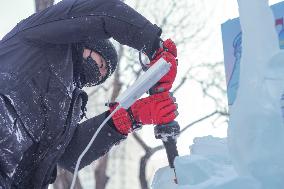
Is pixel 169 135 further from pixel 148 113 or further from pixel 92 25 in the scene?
pixel 92 25

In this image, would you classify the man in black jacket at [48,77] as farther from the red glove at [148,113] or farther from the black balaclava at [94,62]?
the black balaclava at [94,62]

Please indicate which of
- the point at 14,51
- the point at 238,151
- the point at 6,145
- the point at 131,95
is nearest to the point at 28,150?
the point at 6,145

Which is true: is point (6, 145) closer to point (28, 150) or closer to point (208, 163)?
point (28, 150)

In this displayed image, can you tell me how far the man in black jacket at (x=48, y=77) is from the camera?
173 centimetres

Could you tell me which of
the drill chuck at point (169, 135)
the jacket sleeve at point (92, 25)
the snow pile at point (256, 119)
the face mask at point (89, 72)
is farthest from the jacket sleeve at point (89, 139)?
the snow pile at point (256, 119)

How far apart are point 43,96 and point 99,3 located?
577 millimetres

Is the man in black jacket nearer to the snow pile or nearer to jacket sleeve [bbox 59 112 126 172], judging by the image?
jacket sleeve [bbox 59 112 126 172]

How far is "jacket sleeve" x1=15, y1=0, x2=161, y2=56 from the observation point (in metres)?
1.82

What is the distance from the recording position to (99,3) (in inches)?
74.5

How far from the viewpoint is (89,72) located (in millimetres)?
2311

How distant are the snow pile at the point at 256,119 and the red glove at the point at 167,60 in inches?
16.7

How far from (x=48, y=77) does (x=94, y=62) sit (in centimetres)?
48

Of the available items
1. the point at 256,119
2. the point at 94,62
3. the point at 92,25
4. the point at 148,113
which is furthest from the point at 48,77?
the point at 256,119

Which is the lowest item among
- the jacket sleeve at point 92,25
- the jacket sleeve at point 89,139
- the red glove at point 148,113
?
the jacket sleeve at point 89,139
